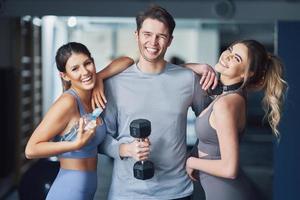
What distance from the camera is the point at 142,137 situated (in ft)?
6.69

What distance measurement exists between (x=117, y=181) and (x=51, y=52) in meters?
6.04

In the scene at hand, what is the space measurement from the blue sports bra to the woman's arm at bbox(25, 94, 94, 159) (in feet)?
0.22

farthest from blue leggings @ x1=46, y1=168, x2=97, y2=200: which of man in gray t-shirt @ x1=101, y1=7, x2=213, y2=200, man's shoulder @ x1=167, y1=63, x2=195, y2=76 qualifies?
man's shoulder @ x1=167, y1=63, x2=195, y2=76

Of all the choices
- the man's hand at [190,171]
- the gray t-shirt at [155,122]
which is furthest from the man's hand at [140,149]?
the man's hand at [190,171]

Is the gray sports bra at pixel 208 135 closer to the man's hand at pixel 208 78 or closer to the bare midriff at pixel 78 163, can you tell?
the man's hand at pixel 208 78

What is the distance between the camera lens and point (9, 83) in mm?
5812

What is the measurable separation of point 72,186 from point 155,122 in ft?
1.52

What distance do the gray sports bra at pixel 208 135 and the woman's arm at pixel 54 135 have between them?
1.59 feet

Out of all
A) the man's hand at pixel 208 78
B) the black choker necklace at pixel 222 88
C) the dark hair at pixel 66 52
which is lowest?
the black choker necklace at pixel 222 88

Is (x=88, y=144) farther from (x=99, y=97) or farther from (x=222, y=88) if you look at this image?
(x=222, y=88)

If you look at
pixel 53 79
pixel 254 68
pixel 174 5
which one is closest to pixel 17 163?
pixel 53 79

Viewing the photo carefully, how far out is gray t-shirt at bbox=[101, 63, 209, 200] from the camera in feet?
7.25

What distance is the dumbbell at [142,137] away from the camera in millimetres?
2008

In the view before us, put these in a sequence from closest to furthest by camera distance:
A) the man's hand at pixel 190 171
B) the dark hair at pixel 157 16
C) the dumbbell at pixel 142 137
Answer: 1. the dumbbell at pixel 142 137
2. the dark hair at pixel 157 16
3. the man's hand at pixel 190 171
